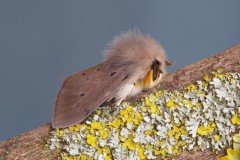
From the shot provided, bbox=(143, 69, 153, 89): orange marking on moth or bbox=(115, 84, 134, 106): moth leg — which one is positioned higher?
bbox=(143, 69, 153, 89): orange marking on moth

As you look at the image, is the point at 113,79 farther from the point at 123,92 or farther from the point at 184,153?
the point at 184,153

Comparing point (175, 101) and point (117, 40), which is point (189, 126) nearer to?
point (175, 101)

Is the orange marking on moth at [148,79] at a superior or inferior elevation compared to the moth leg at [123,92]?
superior

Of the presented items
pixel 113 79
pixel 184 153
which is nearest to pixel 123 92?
pixel 113 79

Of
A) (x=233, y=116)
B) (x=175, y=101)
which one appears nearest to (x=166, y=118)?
(x=175, y=101)
